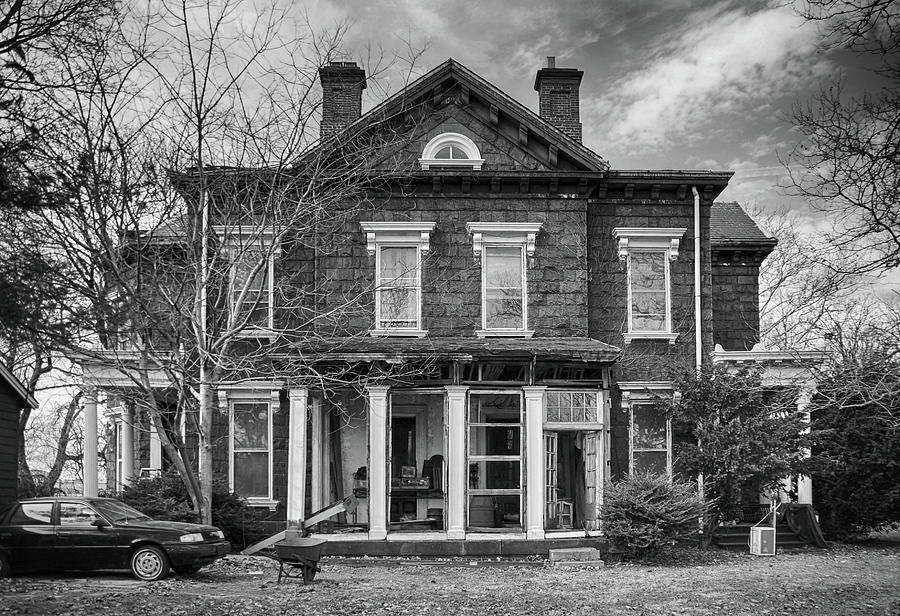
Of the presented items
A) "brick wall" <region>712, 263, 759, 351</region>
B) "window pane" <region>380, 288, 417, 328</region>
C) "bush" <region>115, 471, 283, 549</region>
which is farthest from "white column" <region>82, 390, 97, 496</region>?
"brick wall" <region>712, 263, 759, 351</region>

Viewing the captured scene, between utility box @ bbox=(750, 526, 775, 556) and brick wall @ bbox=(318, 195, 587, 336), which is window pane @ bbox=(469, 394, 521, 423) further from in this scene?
utility box @ bbox=(750, 526, 775, 556)

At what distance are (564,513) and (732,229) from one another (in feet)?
30.1

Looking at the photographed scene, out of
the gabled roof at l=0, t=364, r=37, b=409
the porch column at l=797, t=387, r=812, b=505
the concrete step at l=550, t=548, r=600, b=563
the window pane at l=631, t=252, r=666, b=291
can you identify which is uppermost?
the window pane at l=631, t=252, r=666, b=291

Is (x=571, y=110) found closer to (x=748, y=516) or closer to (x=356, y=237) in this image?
(x=356, y=237)

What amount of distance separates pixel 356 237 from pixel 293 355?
11.2 ft

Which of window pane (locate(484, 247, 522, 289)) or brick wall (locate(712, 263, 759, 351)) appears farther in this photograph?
brick wall (locate(712, 263, 759, 351))

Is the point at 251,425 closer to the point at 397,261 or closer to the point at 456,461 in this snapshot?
the point at 397,261

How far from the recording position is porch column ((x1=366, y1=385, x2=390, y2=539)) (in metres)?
18.8

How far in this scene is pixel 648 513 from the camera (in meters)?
18.0

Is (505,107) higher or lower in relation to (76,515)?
higher

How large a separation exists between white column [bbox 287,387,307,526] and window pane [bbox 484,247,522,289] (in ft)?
16.2

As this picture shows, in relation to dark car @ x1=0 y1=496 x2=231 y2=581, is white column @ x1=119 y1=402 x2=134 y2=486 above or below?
above

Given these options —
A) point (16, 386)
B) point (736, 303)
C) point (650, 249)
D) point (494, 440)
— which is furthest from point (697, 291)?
point (16, 386)

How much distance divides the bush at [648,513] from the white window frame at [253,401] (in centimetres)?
746
